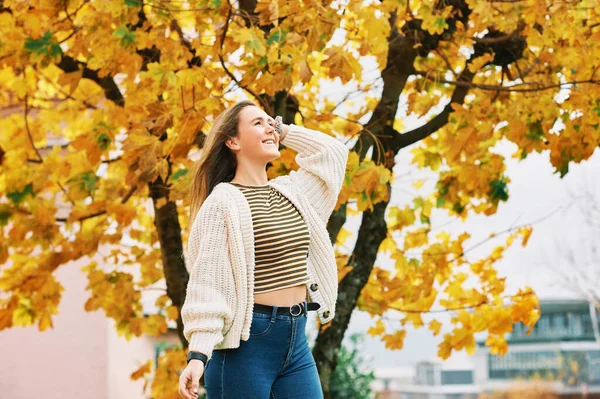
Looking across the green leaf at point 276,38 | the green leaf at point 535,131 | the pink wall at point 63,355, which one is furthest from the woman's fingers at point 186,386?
the pink wall at point 63,355

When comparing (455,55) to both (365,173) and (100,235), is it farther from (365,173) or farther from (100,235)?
(100,235)

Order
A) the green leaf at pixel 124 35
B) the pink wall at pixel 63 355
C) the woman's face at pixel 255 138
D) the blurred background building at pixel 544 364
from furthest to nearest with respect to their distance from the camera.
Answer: the blurred background building at pixel 544 364, the pink wall at pixel 63 355, the green leaf at pixel 124 35, the woman's face at pixel 255 138

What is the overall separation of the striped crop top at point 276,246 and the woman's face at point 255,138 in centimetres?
13

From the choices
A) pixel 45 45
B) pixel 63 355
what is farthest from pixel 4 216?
pixel 63 355

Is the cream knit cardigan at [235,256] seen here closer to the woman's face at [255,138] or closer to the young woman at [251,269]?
the young woman at [251,269]

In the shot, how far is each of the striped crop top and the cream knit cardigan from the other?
38 mm

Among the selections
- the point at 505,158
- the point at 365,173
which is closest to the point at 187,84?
the point at 365,173

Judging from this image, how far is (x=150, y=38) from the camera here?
14.2ft

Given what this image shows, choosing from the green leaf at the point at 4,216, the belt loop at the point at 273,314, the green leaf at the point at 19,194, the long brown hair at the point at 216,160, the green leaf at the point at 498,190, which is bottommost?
the belt loop at the point at 273,314

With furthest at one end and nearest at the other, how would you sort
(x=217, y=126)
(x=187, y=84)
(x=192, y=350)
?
(x=187, y=84) → (x=217, y=126) → (x=192, y=350)

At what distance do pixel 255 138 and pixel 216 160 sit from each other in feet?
0.52

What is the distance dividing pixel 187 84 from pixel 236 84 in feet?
0.74

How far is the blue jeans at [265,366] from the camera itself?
2.55 metres

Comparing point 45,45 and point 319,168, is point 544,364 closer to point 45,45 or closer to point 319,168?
point 45,45
